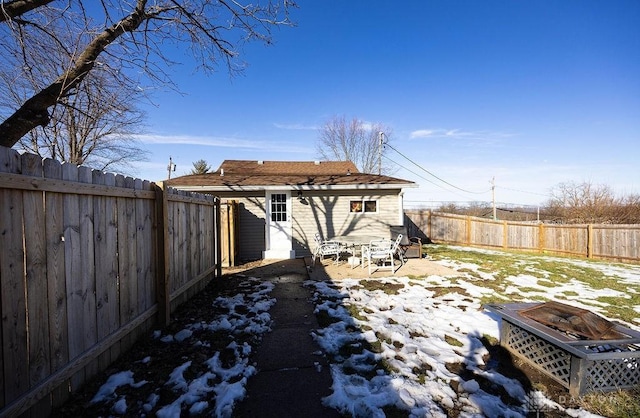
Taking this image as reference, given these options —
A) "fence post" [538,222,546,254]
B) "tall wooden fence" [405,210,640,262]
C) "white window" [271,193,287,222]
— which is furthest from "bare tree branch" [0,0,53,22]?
"fence post" [538,222,546,254]

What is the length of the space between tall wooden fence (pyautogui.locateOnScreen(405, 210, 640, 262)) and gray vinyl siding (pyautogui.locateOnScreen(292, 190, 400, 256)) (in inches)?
228

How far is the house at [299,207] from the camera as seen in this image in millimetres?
9688

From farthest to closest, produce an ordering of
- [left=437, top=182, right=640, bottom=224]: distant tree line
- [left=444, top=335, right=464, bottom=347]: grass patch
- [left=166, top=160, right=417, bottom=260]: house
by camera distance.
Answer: [left=437, top=182, right=640, bottom=224]: distant tree line < [left=166, top=160, right=417, bottom=260]: house < [left=444, top=335, right=464, bottom=347]: grass patch

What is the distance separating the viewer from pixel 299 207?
32.9 ft

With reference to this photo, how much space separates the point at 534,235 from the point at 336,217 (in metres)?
8.64

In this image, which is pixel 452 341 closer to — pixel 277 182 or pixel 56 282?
pixel 56 282

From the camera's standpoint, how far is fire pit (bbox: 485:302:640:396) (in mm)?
2490

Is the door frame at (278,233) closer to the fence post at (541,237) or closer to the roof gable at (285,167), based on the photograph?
the roof gable at (285,167)

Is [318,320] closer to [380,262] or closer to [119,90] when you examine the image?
[380,262]

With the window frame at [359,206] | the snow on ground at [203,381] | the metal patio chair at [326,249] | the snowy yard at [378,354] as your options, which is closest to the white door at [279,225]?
the metal patio chair at [326,249]

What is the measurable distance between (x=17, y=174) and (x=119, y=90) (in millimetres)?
5002

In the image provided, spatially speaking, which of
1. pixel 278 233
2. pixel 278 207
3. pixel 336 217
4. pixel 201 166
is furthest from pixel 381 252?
pixel 201 166

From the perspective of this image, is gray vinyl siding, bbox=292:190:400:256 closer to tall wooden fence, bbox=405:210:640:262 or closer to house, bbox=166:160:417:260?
house, bbox=166:160:417:260

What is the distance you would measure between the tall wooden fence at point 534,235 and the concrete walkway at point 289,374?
38.1 ft
